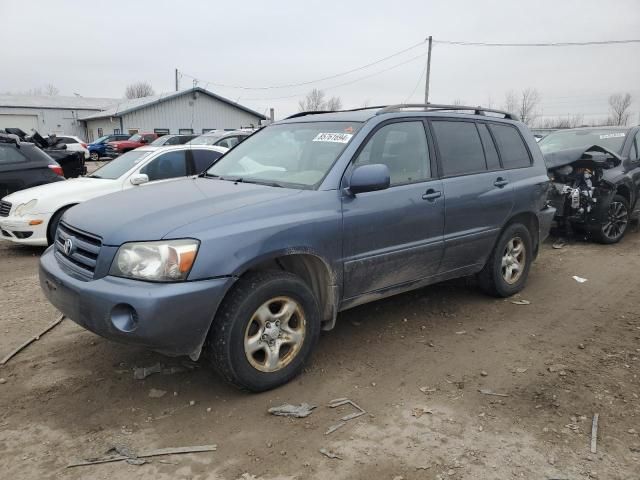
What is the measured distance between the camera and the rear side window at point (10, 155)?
8266 mm

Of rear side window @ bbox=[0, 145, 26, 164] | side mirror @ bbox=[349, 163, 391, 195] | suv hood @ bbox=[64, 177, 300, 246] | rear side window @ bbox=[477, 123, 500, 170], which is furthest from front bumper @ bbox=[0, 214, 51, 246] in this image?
rear side window @ bbox=[477, 123, 500, 170]

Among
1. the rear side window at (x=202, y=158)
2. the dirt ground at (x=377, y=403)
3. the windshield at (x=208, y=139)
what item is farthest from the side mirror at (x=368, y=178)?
the windshield at (x=208, y=139)

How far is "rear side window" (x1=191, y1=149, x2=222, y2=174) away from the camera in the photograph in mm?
8078

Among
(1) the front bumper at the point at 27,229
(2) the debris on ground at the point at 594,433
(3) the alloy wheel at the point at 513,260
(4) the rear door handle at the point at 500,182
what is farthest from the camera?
(1) the front bumper at the point at 27,229

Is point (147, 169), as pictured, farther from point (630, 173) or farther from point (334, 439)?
point (630, 173)

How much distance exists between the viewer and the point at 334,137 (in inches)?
156

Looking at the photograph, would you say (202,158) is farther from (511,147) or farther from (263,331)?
(263,331)

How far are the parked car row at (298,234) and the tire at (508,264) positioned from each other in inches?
0.6

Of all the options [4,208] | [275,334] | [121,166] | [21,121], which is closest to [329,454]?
[275,334]

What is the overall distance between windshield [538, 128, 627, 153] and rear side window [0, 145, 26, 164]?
8692 mm

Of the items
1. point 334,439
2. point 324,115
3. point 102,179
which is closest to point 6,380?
point 334,439

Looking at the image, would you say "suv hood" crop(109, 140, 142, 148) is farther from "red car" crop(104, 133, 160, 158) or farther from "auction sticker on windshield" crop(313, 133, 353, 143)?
"auction sticker on windshield" crop(313, 133, 353, 143)

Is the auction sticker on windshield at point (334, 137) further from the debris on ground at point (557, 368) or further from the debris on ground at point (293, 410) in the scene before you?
the debris on ground at point (557, 368)

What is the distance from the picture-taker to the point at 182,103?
40.4 m
